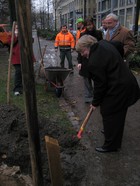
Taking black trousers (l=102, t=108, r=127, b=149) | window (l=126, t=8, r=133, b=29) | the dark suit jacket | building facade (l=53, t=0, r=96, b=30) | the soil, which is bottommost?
the soil

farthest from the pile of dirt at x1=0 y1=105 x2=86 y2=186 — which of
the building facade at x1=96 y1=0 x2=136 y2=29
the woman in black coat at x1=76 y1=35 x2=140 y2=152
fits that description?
the building facade at x1=96 y1=0 x2=136 y2=29

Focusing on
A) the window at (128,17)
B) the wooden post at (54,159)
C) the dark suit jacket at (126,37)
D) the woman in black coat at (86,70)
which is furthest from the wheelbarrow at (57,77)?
the window at (128,17)

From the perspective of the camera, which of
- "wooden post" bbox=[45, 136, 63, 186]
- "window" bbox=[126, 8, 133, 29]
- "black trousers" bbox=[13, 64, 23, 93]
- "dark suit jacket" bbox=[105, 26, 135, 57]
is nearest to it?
"wooden post" bbox=[45, 136, 63, 186]

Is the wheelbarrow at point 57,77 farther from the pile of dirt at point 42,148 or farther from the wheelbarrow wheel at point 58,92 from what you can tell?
the pile of dirt at point 42,148

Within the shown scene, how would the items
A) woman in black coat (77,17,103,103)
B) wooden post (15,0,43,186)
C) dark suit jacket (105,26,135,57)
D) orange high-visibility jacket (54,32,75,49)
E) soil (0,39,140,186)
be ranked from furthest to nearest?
orange high-visibility jacket (54,32,75,49) → woman in black coat (77,17,103,103) → dark suit jacket (105,26,135,57) → soil (0,39,140,186) → wooden post (15,0,43,186)

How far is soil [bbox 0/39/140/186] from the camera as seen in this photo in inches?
144

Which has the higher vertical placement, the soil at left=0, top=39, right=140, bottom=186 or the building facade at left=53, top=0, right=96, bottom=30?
the building facade at left=53, top=0, right=96, bottom=30

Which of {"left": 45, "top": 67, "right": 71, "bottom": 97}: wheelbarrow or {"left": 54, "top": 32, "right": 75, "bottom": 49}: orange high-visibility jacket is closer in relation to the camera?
{"left": 45, "top": 67, "right": 71, "bottom": 97}: wheelbarrow

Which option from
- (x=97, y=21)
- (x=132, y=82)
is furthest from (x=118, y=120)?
(x=97, y=21)

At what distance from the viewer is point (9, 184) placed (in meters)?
3.58

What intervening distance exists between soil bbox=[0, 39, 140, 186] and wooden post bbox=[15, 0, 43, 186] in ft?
3.18

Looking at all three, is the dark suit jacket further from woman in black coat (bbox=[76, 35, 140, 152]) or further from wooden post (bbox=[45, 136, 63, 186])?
wooden post (bbox=[45, 136, 63, 186])

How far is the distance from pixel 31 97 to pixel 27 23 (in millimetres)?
626

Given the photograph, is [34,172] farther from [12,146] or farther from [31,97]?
[12,146]
